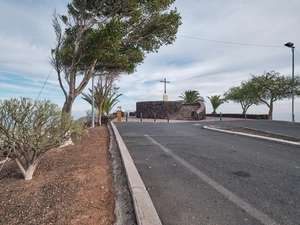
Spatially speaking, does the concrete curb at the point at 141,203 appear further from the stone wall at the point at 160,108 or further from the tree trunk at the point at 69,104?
the stone wall at the point at 160,108

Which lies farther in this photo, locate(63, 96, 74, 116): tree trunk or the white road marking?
locate(63, 96, 74, 116): tree trunk

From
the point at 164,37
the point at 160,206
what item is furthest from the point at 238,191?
the point at 164,37

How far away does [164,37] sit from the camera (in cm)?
761

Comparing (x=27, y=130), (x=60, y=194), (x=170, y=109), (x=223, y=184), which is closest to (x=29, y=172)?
(x=27, y=130)

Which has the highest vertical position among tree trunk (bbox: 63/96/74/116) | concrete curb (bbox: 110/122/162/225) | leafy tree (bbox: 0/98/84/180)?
tree trunk (bbox: 63/96/74/116)

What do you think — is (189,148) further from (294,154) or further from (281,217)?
(281,217)

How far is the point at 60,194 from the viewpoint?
104 inches

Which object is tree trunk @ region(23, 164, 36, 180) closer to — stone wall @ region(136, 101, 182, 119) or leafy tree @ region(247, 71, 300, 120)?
stone wall @ region(136, 101, 182, 119)

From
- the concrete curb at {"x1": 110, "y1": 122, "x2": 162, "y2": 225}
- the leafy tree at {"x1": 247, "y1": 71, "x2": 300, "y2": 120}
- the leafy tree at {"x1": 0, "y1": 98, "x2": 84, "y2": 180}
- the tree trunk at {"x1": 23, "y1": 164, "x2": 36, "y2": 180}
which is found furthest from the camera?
the leafy tree at {"x1": 247, "y1": 71, "x2": 300, "y2": 120}

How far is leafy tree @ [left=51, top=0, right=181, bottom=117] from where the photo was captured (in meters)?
5.89

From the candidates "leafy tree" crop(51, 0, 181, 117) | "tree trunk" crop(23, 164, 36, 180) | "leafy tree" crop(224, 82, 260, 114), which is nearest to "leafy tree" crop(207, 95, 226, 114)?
"leafy tree" crop(224, 82, 260, 114)

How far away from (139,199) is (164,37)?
674cm

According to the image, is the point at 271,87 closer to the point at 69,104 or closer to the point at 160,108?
the point at 160,108

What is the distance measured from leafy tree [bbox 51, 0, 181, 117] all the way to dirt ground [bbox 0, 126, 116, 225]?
120 inches
